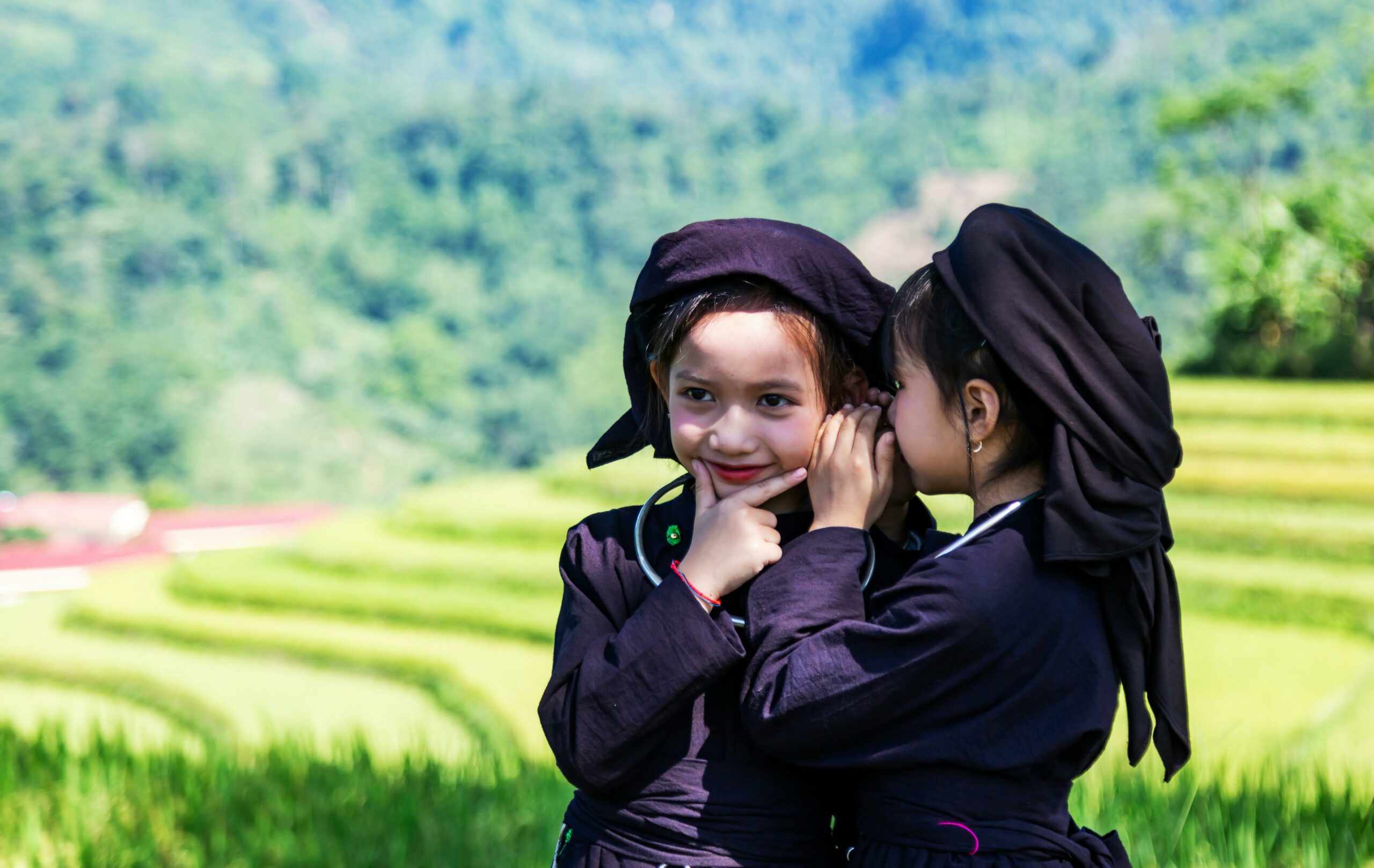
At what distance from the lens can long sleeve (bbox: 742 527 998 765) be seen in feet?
3.62

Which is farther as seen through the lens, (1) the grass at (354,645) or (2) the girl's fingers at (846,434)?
(1) the grass at (354,645)

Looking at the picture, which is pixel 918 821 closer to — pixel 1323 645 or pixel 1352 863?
pixel 1352 863

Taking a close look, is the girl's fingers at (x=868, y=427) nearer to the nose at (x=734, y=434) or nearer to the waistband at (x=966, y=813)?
the nose at (x=734, y=434)

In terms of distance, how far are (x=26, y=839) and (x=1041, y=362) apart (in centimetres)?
300

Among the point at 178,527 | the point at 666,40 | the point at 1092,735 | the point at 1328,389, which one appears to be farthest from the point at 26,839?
the point at 666,40

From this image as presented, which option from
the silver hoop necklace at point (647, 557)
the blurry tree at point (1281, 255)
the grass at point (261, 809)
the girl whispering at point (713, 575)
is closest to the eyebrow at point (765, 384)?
the girl whispering at point (713, 575)

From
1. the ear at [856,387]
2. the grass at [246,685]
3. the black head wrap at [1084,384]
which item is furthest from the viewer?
the grass at [246,685]

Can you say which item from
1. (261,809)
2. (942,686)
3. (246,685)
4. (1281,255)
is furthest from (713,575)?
(1281,255)

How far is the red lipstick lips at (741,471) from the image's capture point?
1.25 m

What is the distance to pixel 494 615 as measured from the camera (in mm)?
10453

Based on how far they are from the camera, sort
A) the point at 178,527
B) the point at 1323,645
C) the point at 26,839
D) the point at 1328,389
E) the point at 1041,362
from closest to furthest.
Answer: the point at 1041,362, the point at 26,839, the point at 1323,645, the point at 1328,389, the point at 178,527

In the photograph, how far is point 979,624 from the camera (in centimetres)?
111

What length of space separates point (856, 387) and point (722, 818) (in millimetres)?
460

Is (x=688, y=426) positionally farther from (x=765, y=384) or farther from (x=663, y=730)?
→ (x=663, y=730)
